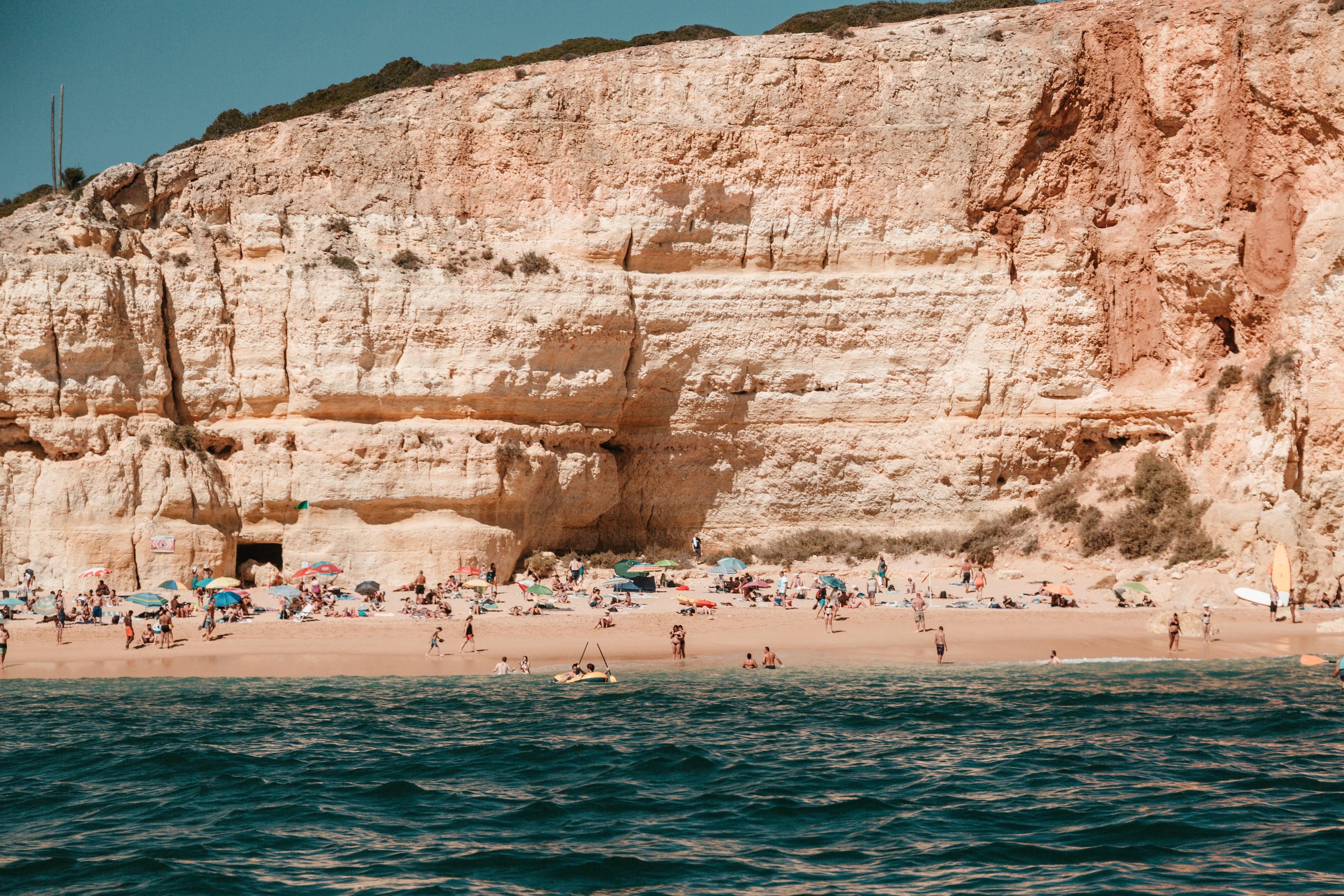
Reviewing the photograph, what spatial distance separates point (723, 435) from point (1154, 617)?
40.4ft

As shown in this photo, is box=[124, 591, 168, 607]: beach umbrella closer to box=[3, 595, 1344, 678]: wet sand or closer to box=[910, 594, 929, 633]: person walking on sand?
box=[3, 595, 1344, 678]: wet sand

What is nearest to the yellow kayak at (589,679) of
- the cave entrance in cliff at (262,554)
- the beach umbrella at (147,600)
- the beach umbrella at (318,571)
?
the beach umbrella at (318,571)

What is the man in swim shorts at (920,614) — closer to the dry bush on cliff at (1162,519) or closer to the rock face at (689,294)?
the dry bush on cliff at (1162,519)

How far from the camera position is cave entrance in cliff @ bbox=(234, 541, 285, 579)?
2923cm

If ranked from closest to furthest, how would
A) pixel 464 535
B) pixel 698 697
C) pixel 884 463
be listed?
pixel 698 697, pixel 464 535, pixel 884 463

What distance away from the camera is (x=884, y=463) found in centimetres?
3077

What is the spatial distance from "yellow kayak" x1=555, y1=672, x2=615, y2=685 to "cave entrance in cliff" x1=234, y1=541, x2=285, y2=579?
1200 cm

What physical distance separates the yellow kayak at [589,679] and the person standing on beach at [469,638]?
111 inches

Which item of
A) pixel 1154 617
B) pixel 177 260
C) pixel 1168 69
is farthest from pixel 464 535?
pixel 1168 69

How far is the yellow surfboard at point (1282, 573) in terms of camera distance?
925 inches

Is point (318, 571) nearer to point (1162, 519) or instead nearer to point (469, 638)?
point (469, 638)

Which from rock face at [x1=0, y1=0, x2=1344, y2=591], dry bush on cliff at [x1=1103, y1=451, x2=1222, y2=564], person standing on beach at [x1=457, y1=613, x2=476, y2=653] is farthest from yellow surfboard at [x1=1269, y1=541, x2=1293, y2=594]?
person standing on beach at [x1=457, y1=613, x2=476, y2=653]

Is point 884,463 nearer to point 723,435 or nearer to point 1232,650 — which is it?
point 723,435

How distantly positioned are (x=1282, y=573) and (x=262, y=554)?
24.1 metres
